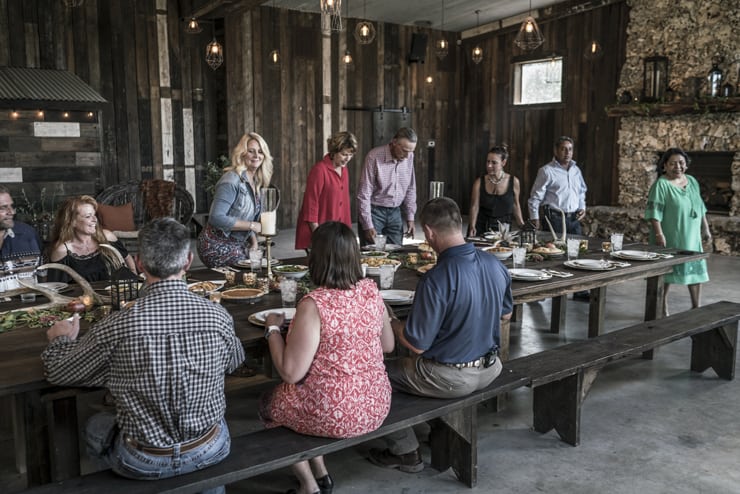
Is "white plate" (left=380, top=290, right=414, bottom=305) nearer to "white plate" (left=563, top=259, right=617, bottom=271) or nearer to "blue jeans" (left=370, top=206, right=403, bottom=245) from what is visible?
"white plate" (left=563, top=259, right=617, bottom=271)

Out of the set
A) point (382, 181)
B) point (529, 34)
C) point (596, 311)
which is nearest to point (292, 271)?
point (382, 181)

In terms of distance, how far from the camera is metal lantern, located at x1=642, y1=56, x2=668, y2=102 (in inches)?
342

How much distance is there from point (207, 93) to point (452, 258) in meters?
8.00

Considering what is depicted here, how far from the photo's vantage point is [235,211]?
3.92 meters

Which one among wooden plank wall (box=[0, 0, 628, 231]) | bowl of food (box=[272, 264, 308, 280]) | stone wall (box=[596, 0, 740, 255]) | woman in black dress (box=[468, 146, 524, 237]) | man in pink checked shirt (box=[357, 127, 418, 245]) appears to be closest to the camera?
bowl of food (box=[272, 264, 308, 280])

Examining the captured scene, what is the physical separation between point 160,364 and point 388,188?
11.4ft

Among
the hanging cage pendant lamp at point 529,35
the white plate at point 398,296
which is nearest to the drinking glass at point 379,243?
the white plate at point 398,296

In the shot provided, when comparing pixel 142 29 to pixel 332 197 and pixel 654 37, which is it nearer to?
pixel 332 197

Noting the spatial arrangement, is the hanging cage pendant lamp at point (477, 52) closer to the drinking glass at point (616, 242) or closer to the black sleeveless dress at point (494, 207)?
the black sleeveless dress at point (494, 207)

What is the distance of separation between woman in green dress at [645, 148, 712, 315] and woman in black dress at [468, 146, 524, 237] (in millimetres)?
1025

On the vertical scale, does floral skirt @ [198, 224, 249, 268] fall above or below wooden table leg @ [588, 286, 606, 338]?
above

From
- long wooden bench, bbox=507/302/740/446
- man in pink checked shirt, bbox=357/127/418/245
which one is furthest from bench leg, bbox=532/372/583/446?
man in pink checked shirt, bbox=357/127/418/245

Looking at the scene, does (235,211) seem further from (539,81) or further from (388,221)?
(539,81)

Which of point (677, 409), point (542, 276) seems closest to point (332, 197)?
point (542, 276)
